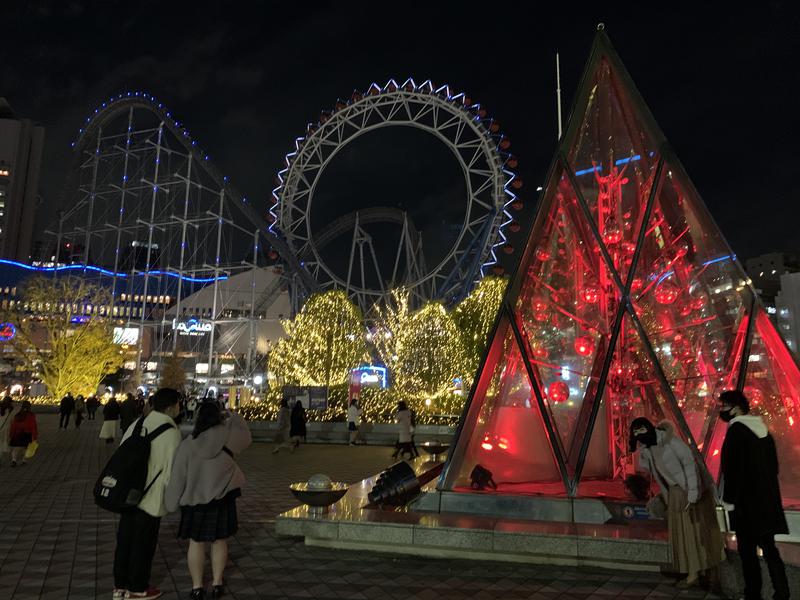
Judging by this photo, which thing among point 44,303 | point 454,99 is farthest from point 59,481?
point 454,99

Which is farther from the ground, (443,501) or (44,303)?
(44,303)

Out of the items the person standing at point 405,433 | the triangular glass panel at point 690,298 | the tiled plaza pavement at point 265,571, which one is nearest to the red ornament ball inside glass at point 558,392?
the triangular glass panel at point 690,298

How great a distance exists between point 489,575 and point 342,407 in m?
17.0

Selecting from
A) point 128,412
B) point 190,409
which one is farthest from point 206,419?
point 190,409

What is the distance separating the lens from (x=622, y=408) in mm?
6793

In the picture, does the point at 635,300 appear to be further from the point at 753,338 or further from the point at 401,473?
the point at 401,473

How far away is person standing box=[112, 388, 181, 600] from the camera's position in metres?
3.76

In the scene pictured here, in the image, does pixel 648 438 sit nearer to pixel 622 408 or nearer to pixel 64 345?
pixel 622 408

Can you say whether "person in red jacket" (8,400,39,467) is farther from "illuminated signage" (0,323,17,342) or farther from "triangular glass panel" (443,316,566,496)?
"illuminated signage" (0,323,17,342)

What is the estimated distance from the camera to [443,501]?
611 cm

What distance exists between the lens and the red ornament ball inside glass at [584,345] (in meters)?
6.90

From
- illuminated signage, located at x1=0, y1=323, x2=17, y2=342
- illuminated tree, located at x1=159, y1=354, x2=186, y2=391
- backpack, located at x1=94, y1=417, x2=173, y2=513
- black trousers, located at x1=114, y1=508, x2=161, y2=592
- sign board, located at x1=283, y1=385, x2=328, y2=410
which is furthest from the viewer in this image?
illuminated tree, located at x1=159, y1=354, x2=186, y2=391

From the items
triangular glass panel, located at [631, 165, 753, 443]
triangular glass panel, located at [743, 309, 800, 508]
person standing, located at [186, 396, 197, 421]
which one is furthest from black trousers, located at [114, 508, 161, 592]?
person standing, located at [186, 396, 197, 421]

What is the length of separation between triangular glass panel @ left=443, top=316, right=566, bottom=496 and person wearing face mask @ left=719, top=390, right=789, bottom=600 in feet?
8.51
